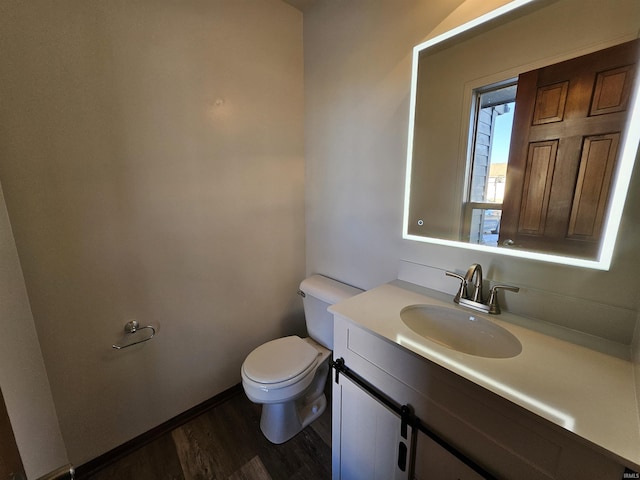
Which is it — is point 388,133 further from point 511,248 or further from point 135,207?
point 135,207

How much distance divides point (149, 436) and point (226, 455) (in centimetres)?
48

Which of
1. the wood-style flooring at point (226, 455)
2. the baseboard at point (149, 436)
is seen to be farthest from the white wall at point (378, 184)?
the baseboard at point (149, 436)

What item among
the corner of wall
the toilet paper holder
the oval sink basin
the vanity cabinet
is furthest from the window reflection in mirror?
the toilet paper holder

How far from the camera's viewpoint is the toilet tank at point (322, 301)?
61.6 inches

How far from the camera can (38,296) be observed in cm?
108

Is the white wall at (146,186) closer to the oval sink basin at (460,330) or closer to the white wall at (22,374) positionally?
the white wall at (22,374)

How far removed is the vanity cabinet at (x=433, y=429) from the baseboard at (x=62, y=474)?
79 centimetres

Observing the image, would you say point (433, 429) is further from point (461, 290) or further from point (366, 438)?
point (461, 290)

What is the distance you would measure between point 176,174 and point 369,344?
128 cm

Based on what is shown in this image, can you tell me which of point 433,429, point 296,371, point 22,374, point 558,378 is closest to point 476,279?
point 558,378

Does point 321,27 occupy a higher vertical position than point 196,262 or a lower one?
higher

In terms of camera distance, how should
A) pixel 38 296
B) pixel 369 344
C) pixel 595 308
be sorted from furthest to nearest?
pixel 38 296
pixel 369 344
pixel 595 308

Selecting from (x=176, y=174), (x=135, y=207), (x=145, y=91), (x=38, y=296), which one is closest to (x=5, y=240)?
(x=38, y=296)

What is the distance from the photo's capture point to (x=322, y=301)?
1620 millimetres
